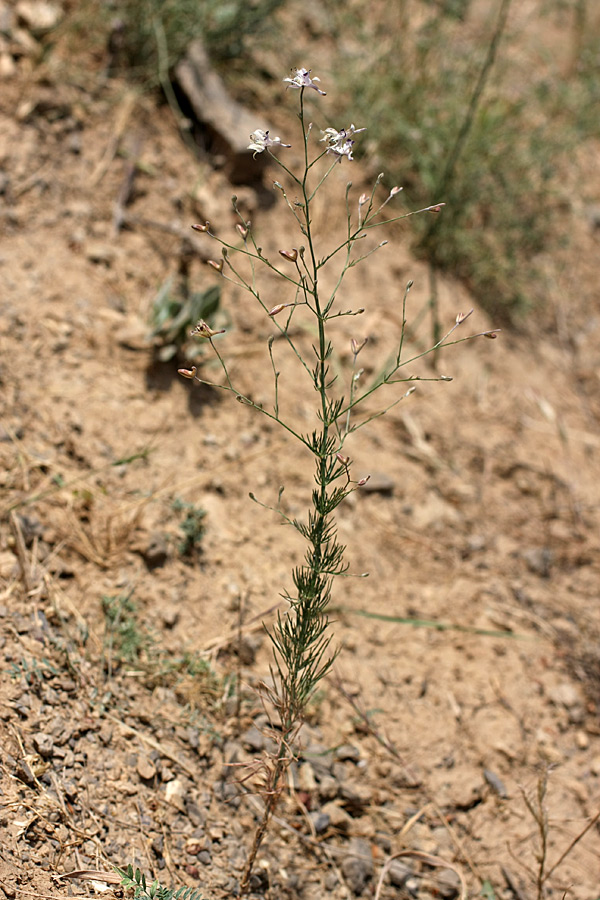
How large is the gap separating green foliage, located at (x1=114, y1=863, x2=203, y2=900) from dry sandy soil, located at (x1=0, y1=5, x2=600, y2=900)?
0.07 meters

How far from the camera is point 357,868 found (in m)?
2.06

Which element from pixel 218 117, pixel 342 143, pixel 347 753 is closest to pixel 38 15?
pixel 218 117

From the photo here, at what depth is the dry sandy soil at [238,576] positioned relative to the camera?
1.97 metres

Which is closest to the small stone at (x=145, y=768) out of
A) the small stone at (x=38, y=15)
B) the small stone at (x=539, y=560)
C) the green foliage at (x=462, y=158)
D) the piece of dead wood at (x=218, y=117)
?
the small stone at (x=539, y=560)

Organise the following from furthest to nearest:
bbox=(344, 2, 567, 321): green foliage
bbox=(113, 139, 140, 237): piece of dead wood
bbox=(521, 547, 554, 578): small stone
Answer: bbox=(344, 2, 567, 321): green foliage
bbox=(113, 139, 140, 237): piece of dead wood
bbox=(521, 547, 554, 578): small stone

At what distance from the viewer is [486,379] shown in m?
3.84

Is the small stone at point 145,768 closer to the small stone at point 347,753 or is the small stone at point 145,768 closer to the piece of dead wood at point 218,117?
the small stone at point 347,753

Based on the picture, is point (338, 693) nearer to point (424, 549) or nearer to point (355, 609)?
point (355, 609)

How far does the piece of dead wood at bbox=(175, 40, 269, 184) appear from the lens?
11.8 feet

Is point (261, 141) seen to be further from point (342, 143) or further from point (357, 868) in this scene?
point (357, 868)

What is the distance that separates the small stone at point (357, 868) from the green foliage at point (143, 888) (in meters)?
0.53

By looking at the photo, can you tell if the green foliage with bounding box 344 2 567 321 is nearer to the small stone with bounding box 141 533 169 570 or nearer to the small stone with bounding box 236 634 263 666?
the small stone with bounding box 141 533 169 570

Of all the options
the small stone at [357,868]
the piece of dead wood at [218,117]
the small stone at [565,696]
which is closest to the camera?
the small stone at [357,868]

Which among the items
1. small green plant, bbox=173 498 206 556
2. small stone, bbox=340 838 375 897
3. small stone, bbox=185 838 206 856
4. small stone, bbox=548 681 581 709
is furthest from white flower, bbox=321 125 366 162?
small stone, bbox=548 681 581 709
